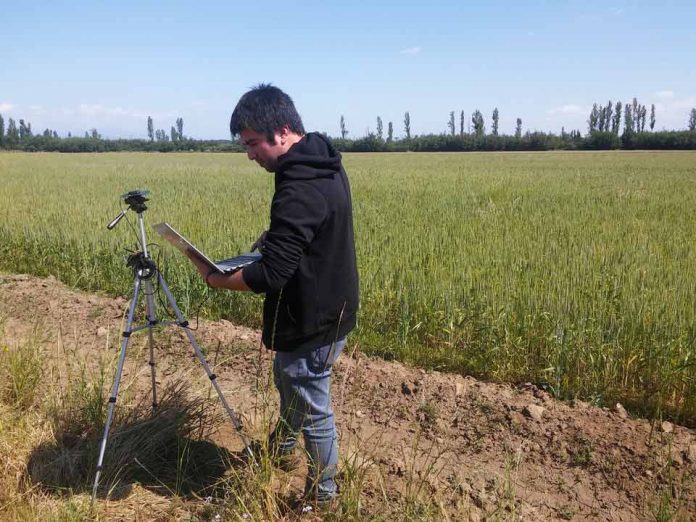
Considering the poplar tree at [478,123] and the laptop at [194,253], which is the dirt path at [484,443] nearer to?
the laptop at [194,253]

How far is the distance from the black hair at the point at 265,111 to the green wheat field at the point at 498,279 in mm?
2204

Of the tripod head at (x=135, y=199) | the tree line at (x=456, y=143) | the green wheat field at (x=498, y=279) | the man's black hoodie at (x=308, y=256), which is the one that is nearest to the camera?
the man's black hoodie at (x=308, y=256)

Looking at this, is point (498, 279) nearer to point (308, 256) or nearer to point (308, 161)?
point (308, 256)

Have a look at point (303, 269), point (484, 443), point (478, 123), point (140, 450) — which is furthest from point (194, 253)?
point (478, 123)

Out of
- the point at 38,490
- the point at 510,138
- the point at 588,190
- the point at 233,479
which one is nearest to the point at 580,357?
the point at 233,479

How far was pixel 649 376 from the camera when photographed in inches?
162

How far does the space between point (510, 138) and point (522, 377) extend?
2818 inches

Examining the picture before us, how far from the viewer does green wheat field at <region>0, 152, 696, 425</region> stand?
4.27 metres

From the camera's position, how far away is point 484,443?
3.69 m

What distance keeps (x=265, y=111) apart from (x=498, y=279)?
3753 mm

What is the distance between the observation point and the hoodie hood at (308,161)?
7.93ft

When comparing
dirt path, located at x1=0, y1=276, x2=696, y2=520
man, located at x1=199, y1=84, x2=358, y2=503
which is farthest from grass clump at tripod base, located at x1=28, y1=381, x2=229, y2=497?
man, located at x1=199, y1=84, x2=358, y2=503

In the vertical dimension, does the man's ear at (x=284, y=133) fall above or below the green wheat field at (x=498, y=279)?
above

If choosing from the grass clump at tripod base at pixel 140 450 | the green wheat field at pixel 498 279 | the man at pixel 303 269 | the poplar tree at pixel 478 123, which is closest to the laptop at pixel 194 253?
the man at pixel 303 269
